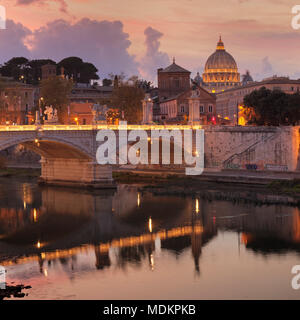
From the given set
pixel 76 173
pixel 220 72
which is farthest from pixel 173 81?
pixel 220 72

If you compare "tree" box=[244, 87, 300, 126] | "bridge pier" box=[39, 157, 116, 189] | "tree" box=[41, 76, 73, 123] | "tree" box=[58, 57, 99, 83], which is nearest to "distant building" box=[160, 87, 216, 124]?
"tree" box=[41, 76, 73, 123]

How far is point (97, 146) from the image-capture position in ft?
145

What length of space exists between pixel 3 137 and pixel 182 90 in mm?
44331

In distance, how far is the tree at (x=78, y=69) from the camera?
4080 inches

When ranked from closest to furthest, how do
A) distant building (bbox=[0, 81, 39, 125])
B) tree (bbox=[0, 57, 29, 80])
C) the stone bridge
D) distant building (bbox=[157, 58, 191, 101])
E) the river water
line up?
the river water
the stone bridge
distant building (bbox=[0, 81, 39, 125])
distant building (bbox=[157, 58, 191, 101])
tree (bbox=[0, 57, 29, 80])

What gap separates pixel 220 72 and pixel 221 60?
2.62m

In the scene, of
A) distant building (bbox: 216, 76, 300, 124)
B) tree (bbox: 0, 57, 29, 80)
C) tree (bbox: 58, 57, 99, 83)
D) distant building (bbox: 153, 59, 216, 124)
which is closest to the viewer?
distant building (bbox: 153, 59, 216, 124)

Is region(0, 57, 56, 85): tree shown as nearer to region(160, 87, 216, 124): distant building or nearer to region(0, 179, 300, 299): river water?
region(160, 87, 216, 124): distant building

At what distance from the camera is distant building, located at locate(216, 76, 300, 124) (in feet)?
279

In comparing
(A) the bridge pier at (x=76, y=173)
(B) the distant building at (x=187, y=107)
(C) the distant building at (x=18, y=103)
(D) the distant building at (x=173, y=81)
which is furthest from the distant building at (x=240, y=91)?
(A) the bridge pier at (x=76, y=173)

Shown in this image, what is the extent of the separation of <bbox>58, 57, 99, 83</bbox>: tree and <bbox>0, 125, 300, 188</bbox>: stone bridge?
56458 mm

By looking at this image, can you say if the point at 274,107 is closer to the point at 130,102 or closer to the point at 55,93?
the point at 130,102

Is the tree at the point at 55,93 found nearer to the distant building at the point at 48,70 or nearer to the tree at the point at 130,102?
the tree at the point at 130,102

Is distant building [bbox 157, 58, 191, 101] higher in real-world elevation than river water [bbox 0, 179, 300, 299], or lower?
higher
